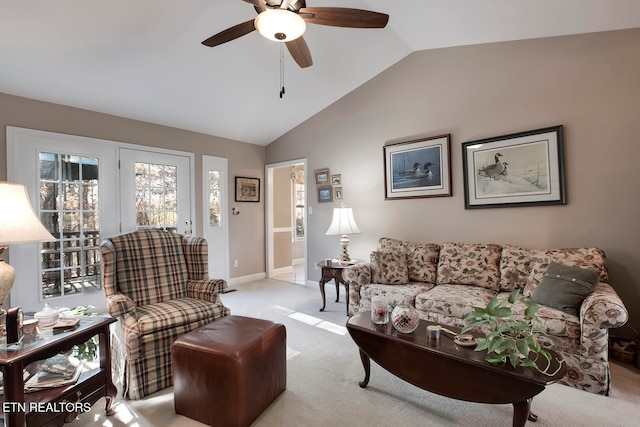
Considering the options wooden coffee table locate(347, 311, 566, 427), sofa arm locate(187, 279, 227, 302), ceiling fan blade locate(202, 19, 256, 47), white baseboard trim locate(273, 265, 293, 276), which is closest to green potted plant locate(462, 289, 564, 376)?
wooden coffee table locate(347, 311, 566, 427)

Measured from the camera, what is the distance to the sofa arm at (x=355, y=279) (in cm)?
324

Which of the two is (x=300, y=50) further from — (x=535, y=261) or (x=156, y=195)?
(x=156, y=195)

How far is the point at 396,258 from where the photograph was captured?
3.34 m

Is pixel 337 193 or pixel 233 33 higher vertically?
pixel 233 33

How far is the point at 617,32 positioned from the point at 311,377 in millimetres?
3789

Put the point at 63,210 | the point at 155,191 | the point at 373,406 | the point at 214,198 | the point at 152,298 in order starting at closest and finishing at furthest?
the point at 373,406 → the point at 152,298 → the point at 63,210 → the point at 155,191 → the point at 214,198

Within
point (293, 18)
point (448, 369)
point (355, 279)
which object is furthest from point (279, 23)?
point (355, 279)

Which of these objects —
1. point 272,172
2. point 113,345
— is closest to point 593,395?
point 113,345

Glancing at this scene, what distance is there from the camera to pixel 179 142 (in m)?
4.39

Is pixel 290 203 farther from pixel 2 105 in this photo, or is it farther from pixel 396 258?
pixel 2 105

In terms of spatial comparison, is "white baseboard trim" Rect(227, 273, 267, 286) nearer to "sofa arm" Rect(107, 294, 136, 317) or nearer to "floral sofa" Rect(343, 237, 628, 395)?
"floral sofa" Rect(343, 237, 628, 395)

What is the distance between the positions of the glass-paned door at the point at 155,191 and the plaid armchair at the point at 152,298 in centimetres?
159

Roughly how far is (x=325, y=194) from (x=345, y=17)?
287cm

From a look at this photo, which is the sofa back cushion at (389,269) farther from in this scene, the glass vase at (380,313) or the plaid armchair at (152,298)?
the plaid armchair at (152,298)
